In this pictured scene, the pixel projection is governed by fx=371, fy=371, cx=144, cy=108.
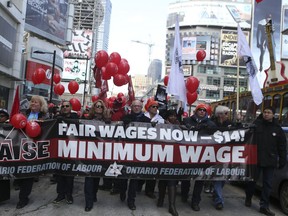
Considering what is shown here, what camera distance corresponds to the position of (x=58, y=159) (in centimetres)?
609

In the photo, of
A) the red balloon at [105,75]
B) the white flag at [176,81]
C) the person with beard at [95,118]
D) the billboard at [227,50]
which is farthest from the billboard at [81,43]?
the person with beard at [95,118]

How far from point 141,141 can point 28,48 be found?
41028 mm

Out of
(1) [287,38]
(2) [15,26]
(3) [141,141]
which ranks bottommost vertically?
(3) [141,141]

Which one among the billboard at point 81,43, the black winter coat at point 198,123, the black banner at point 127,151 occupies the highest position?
the billboard at point 81,43

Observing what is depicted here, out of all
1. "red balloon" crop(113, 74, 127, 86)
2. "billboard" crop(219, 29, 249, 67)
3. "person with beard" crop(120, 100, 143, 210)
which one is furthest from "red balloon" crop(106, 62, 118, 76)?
"billboard" crop(219, 29, 249, 67)

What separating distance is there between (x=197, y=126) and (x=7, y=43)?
2539 cm

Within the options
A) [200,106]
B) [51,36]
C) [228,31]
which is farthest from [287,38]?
[200,106]

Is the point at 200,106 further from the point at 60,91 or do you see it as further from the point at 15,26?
the point at 15,26

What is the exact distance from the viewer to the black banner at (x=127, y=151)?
5977 millimetres

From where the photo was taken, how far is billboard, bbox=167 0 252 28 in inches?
4033

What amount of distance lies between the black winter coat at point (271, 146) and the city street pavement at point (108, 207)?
918 mm

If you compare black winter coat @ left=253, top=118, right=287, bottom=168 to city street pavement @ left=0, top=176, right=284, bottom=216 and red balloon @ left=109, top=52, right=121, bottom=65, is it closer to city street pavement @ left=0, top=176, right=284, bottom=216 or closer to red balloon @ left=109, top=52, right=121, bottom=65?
city street pavement @ left=0, top=176, right=284, bottom=216

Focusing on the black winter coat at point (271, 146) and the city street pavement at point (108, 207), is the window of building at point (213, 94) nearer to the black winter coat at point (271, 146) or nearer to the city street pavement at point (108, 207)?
the city street pavement at point (108, 207)

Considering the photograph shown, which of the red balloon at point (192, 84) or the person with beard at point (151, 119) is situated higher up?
the red balloon at point (192, 84)
